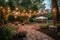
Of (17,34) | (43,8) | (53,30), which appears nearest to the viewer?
(17,34)

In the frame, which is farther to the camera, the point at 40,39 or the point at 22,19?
the point at 22,19

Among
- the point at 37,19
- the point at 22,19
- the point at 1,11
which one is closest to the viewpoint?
the point at 1,11

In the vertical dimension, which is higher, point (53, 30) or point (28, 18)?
Result: point (53, 30)

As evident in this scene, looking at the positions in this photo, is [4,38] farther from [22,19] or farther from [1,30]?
[22,19]

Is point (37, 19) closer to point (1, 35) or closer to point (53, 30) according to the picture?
point (53, 30)

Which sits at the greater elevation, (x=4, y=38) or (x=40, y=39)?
(x=4, y=38)

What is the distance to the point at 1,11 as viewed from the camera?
20.5 meters

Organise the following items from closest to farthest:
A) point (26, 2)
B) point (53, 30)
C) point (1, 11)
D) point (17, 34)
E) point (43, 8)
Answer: point (17, 34) → point (53, 30) → point (1, 11) → point (26, 2) → point (43, 8)

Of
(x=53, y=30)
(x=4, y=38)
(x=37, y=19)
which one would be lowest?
(x=37, y=19)

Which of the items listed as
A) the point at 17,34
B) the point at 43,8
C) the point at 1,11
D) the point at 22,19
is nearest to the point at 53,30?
the point at 17,34

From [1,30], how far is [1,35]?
0.29 metres

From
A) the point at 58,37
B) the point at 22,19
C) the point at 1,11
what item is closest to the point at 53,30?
the point at 58,37

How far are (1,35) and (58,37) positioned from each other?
3.88 metres

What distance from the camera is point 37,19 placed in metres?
31.1
